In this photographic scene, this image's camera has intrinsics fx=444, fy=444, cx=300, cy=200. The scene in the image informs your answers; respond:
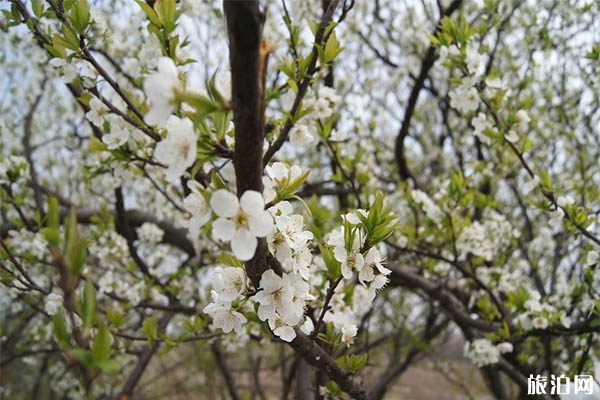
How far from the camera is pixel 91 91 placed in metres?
1.65

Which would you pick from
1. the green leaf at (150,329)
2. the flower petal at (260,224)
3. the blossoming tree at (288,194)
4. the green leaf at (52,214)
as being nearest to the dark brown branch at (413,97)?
the blossoming tree at (288,194)

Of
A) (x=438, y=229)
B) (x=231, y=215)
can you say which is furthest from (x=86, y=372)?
(x=438, y=229)

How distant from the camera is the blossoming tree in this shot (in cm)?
89

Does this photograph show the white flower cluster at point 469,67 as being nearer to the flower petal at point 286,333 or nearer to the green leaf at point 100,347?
the flower petal at point 286,333

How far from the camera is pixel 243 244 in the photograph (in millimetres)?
917

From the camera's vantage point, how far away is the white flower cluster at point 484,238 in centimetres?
300

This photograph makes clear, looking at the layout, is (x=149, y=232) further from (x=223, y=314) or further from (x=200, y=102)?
(x=200, y=102)

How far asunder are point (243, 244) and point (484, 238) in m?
2.76

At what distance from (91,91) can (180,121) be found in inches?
37.1

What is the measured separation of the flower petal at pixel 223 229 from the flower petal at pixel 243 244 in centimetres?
1

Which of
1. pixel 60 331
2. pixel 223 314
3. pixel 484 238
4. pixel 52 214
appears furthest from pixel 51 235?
pixel 484 238

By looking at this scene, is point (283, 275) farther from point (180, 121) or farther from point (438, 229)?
point (438, 229)

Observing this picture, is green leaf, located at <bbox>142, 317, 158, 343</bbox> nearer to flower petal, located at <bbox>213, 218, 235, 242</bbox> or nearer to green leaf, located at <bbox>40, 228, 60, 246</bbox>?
flower petal, located at <bbox>213, 218, 235, 242</bbox>

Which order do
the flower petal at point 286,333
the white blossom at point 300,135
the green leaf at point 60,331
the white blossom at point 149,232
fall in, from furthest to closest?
the white blossom at point 149,232 → the white blossom at point 300,135 → the flower petal at point 286,333 → the green leaf at point 60,331
